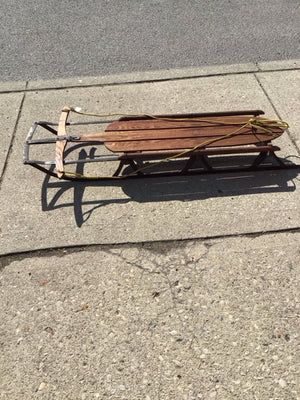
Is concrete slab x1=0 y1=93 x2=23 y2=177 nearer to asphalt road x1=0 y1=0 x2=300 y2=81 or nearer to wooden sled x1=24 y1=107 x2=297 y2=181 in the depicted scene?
asphalt road x1=0 y1=0 x2=300 y2=81

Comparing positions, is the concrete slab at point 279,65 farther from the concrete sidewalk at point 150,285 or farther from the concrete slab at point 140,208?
the concrete slab at point 140,208

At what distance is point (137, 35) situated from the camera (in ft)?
19.0

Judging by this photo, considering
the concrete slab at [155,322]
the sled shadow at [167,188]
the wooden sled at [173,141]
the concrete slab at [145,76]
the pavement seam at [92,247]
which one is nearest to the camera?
the concrete slab at [155,322]

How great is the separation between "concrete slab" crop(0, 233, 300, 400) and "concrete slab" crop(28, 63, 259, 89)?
281 centimetres

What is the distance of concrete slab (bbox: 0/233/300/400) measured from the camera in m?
2.45

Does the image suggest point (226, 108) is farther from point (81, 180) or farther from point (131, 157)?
point (81, 180)

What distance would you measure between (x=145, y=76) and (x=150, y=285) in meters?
3.31

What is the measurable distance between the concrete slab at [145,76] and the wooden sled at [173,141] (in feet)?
4.43

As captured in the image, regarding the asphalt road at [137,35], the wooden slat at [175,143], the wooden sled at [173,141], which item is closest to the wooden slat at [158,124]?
the wooden sled at [173,141]

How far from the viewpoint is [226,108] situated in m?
4.43

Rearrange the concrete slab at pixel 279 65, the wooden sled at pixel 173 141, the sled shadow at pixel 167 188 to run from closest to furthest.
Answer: the wooden sled at pixel 173 141
the sled shadow at pixel 167 188
the concrete slab at pixel 279 65

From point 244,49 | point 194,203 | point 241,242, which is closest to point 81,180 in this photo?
point 194,203

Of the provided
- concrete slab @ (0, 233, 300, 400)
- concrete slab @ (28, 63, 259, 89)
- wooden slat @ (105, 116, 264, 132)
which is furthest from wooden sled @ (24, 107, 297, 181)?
concrete slab @ (28, 63, 259, 89)

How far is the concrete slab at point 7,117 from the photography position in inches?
159
